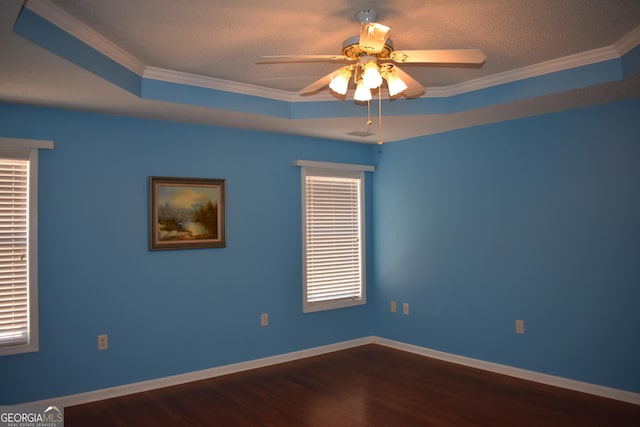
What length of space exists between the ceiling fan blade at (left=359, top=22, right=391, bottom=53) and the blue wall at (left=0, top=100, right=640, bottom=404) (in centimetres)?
234

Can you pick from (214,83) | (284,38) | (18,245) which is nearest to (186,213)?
(214,83)

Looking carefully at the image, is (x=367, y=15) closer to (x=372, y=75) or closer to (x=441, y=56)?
(x=372, y=75)

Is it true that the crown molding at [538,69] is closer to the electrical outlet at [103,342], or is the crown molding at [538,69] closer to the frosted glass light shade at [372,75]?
the frosted glass light shade at [372,75]

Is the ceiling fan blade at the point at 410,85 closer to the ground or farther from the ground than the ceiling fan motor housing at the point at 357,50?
closer to the ground

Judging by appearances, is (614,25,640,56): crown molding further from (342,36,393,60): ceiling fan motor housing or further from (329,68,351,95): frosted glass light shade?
(329,68,351,95): frosted glass light shade

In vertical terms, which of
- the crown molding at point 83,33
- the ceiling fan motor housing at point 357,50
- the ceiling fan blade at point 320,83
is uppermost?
the crown molding at point 83,33

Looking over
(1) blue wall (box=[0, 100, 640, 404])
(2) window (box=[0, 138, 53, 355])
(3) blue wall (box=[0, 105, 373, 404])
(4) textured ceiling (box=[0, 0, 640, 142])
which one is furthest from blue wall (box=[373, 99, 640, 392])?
(2) window (box=[0, 138, 53, 355])

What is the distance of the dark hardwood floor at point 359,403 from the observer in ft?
11.2

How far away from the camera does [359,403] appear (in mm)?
3754

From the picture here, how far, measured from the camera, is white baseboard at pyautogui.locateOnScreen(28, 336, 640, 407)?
3711mm

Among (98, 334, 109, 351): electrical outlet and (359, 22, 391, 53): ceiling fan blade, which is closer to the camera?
(359, 22, 391, 53): ceiling fan blade

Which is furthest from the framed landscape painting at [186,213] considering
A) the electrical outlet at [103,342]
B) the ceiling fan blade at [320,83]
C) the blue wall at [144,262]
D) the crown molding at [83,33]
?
the ceiling fan blade at [320,83]

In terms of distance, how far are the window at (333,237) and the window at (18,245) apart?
241cm

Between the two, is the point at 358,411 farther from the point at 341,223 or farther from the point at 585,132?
the point at 585,132
